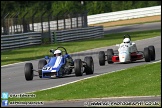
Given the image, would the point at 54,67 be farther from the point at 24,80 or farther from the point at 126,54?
the point at 126,54

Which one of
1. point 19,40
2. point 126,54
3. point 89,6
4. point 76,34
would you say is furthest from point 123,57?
point 89,6

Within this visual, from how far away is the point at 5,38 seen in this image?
37562 millimetres

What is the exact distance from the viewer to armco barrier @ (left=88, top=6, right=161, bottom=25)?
62781 mm

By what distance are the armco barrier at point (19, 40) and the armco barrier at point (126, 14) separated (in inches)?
931

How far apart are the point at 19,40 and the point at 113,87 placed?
23343 millimetres

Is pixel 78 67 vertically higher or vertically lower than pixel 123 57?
lower

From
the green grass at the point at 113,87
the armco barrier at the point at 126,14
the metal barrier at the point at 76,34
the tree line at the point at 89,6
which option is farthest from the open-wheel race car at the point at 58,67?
the tree line at the point at 89,6

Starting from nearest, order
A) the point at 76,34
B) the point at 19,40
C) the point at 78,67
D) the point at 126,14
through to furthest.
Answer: the point at 78,67 → the point at 19,40 → the point at 76,34 → the point at 126,14

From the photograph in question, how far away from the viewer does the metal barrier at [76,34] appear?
41969mm

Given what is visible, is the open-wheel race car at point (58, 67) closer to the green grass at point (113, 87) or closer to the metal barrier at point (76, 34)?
the green grass at point (113, 87)

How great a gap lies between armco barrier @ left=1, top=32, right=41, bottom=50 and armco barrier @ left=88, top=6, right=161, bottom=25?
77.6 ft

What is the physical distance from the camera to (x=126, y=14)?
212 feet

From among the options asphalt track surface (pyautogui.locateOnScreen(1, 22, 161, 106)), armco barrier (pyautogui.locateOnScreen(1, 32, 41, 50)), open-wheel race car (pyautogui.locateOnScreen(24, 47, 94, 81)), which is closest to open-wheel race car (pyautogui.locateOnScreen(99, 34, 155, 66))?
asphalt track surface (pyautogui.locateOnScreen(1, 22, 161, 106))

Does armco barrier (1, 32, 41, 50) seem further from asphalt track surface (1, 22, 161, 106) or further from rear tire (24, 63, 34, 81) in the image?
rear tire (24, 63, 34, 81)
